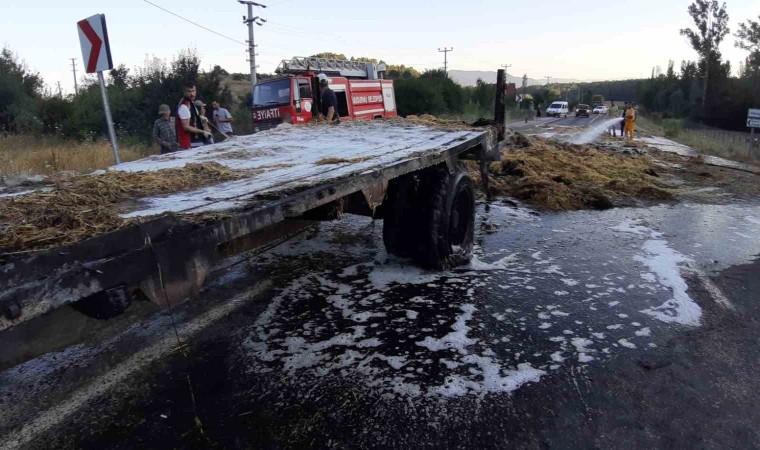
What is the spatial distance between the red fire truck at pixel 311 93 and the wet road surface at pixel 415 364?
7.43 m

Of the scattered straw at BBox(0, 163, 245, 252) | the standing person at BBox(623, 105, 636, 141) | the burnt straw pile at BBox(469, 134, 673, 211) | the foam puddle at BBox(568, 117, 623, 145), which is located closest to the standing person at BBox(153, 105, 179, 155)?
the scattered straw at BBox(0, 163, 245, 252)

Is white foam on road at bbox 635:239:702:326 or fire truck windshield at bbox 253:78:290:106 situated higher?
fire truck windshield at bbox 253:78:290:106

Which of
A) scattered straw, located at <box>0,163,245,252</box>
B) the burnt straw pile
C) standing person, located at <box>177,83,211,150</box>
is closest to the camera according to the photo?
scattered straw, located at <box>0,163,245,252</box>

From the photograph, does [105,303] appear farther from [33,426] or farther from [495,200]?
[495,200]

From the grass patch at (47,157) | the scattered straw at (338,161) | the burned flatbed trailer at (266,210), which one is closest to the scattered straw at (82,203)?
the burned flatbed trailer at (266,210)

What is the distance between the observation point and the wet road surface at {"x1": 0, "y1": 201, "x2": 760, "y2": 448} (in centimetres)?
247

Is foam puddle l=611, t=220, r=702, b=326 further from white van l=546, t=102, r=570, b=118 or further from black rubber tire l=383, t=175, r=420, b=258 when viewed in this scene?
white van l=546, t=102, r=570, b=118

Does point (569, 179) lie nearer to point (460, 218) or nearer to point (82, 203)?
point (460, 218)

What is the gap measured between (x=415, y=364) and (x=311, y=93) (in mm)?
11087

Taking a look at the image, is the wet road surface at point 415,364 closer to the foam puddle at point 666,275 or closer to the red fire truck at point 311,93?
the foam puddle at point 666,275

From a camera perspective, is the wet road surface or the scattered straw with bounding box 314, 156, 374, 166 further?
the scattered straw with bounding box 314, 156, 374, 166

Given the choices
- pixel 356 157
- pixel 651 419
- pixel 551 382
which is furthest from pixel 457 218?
pixel 651 419

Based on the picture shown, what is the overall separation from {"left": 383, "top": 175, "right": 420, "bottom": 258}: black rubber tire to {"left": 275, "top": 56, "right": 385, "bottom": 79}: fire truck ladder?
35.3 feet

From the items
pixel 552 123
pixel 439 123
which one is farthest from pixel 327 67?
pixel 552 123
